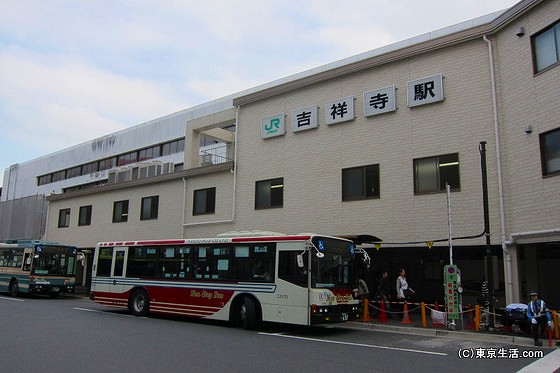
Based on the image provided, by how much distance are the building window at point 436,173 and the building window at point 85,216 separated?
23.3m

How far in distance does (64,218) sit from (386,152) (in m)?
26.2

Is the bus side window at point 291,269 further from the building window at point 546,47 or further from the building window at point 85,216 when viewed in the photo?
the building window at point 85,216

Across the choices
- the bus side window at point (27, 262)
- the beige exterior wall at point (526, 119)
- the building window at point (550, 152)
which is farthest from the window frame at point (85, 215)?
the building window at point (550, 152)

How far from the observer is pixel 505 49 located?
51.2ft

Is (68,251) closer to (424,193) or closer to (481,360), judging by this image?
(424,193)

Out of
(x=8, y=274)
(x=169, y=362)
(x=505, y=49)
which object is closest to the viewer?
(x=169, y=362)

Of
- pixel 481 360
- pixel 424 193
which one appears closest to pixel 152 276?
pixel 424 193

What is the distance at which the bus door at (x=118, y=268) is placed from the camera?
18469 millimetres

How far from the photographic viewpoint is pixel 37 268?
24375 millimetres

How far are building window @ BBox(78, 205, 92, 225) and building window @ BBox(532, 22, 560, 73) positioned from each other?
27619 millimetres

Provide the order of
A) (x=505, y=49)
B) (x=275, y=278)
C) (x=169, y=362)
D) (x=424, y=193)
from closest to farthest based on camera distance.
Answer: (x=169, y=362), (x=275, y=278), (x=505, y=49), (x=424, y=193)

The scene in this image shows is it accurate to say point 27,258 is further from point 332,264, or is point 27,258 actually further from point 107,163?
point 107,163

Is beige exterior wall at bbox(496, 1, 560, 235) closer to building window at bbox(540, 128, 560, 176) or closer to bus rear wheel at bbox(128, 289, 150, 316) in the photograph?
building window at bbox(540, 128, 560, 176)

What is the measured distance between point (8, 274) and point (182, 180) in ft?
34.8
